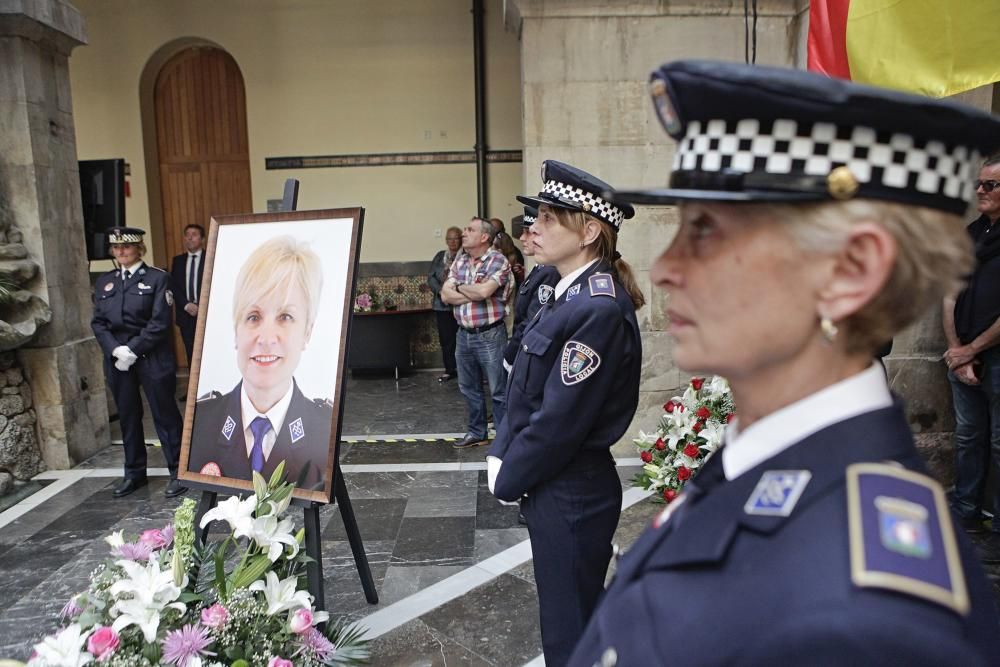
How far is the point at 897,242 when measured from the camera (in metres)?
0.67

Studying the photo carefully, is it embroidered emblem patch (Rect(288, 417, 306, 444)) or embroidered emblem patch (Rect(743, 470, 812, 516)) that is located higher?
embroidered emblem patch (Rect(743, 470, 812, 516))

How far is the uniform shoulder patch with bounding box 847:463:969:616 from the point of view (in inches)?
22.5

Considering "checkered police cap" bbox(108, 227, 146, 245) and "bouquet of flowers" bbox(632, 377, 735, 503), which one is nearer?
"bouquet of flowers" bbox(632, 377, 735, 503)

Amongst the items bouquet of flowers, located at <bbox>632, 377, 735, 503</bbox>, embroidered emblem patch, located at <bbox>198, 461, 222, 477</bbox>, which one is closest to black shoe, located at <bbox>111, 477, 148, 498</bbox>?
embroidered emblem patch, located at <bbox>198, 461, 222, 477</bbox>

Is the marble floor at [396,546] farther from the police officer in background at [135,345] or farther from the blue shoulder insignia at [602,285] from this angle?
the blue shoulder insignia at [602,285]

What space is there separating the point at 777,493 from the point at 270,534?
69.3 inches

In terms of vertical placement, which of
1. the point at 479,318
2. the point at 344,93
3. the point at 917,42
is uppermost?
the point at 344,93

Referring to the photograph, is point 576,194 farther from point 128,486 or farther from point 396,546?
point 128,486

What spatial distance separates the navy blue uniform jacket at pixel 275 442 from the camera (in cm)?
240

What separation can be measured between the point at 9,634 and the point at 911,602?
3.42 m

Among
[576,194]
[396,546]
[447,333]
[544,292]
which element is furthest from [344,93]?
[576,194]

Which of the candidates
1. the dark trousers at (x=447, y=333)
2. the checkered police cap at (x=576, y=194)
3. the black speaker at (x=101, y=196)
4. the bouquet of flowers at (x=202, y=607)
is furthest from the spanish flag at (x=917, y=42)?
the black speaker at (x=101, y=196)

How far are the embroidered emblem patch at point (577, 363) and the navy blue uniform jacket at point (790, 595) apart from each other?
1103 mm

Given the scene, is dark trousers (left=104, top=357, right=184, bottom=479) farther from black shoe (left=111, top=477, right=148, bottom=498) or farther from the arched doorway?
the arched doorway
